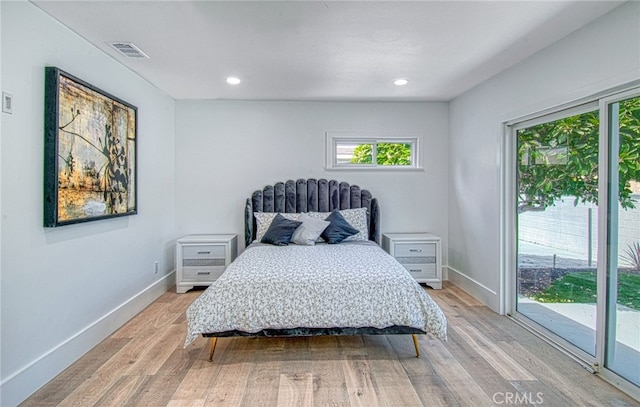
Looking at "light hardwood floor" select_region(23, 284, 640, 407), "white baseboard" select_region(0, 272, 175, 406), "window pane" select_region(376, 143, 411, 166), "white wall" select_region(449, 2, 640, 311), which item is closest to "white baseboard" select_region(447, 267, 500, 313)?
"white wall" select_region(449, 2, 640, 311)

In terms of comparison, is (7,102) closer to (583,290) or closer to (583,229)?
(583,229)

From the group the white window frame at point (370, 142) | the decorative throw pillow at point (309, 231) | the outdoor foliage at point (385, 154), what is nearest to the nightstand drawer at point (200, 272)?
the decorative throw pillow at point (309, 231)

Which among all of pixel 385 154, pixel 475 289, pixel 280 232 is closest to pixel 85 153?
pixel 280 232

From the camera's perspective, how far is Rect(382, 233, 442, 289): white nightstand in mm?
4289

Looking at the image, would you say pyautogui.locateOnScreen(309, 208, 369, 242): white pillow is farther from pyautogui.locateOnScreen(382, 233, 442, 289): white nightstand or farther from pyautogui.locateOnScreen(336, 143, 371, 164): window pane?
pyautogui.locateOnScreen(336, 143, 371, 164): window pane

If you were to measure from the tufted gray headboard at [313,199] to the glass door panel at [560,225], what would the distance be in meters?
1.75

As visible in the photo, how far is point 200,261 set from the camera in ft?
13.8

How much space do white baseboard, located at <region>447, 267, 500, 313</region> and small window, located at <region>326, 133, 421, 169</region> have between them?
158 cm

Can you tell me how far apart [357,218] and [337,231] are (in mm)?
424

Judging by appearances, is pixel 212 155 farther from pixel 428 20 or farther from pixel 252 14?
pixel 428 20

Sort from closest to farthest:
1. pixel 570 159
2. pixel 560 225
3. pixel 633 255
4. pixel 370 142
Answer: pixel 633 255
pixel 570 159
pixel 560 225
pixel 370 142

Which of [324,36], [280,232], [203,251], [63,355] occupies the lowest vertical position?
[63,355]

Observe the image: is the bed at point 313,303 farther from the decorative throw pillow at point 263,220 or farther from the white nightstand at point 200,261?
the white nightstand at point 200,261

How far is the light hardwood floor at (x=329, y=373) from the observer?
81.8 inches
